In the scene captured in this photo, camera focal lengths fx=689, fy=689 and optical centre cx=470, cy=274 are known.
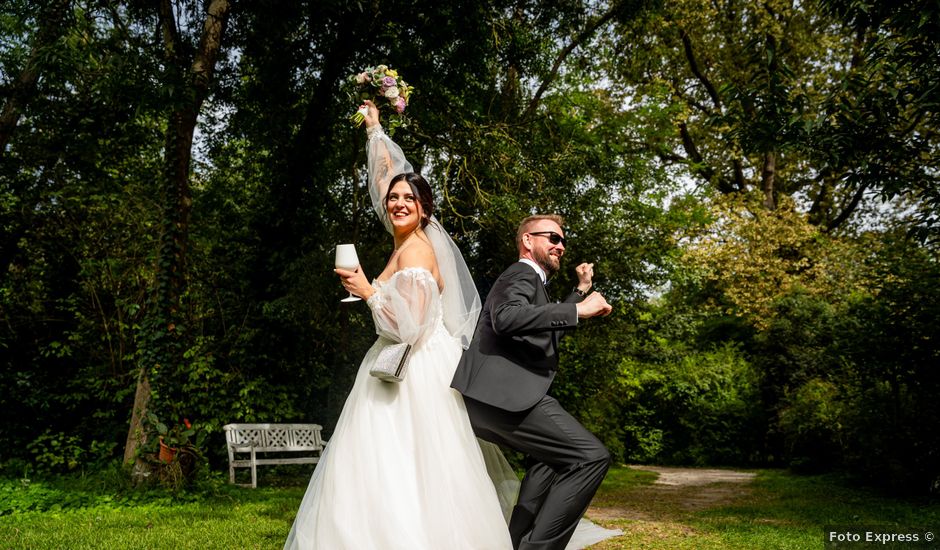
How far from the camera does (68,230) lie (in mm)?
11742

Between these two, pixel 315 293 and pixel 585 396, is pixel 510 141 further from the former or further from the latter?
pixel 585 396

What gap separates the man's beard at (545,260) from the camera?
378 cm

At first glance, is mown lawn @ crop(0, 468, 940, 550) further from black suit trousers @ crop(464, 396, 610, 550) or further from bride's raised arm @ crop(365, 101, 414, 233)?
bride's raised arm @ crop(365, 101, 414, 233)

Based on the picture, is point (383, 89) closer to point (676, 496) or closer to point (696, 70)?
point (676, 496)

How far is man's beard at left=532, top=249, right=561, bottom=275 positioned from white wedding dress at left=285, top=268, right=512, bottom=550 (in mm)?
598

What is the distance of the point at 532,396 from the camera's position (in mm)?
3375

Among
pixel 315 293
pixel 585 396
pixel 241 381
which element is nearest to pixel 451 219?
pixel 315 293

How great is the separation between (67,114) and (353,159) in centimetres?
487

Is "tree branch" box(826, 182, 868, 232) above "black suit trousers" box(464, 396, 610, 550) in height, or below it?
above

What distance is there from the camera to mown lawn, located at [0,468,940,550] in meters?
5.78

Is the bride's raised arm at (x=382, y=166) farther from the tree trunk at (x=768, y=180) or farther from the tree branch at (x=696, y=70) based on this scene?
the tree trunk at (x=768, y=180)

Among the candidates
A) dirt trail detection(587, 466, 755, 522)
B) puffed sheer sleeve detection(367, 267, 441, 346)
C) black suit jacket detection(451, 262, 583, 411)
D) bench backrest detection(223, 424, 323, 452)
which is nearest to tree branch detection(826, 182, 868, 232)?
dirt trail detection(587, 466, 755, 522)

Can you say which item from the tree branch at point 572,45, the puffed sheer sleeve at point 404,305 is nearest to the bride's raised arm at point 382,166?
the puffed sheer sleeve at point 404,305

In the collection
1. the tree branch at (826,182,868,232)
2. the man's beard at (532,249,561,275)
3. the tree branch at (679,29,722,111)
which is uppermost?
the tree branch at (679,29,722,111)
